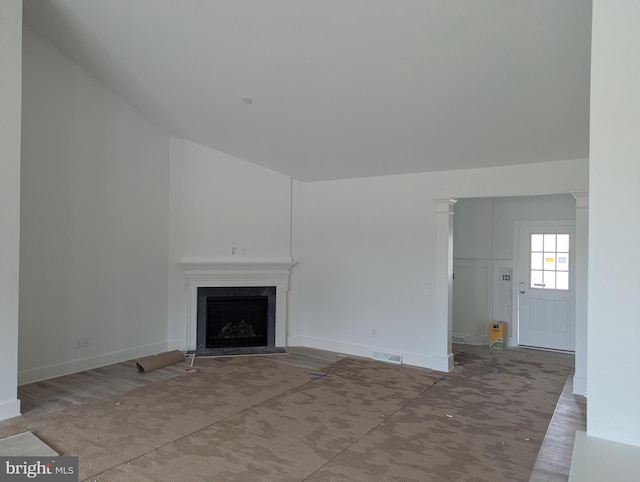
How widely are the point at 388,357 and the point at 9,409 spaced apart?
4068mm

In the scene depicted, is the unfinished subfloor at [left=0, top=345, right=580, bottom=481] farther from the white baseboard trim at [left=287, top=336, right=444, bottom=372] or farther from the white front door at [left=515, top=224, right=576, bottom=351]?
the white front door at [left=515, top=224, right=576, bottom=351]

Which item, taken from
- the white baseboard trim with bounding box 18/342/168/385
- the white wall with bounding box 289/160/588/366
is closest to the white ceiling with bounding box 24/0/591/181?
the white wall with bounding box 289/160/588/366

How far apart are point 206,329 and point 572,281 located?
17.7 ft

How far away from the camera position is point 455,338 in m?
6.98

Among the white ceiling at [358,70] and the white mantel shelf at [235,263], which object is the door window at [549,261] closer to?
the white ceiling at [358,70]

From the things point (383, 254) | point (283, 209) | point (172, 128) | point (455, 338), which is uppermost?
point (172, 128)

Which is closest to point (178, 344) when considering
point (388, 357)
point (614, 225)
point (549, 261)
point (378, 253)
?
point (388, 357)

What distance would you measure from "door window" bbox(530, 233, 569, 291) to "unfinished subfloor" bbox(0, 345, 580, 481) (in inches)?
58.4

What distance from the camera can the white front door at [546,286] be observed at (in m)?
6.35

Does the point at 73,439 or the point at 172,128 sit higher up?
the point at 172,128

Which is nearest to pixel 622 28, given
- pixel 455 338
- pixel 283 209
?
pixel 283 209

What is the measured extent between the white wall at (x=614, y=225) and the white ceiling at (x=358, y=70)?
3.32ft

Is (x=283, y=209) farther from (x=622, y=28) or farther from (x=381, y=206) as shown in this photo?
(x=622, y=28)

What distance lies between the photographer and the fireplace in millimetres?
6039
